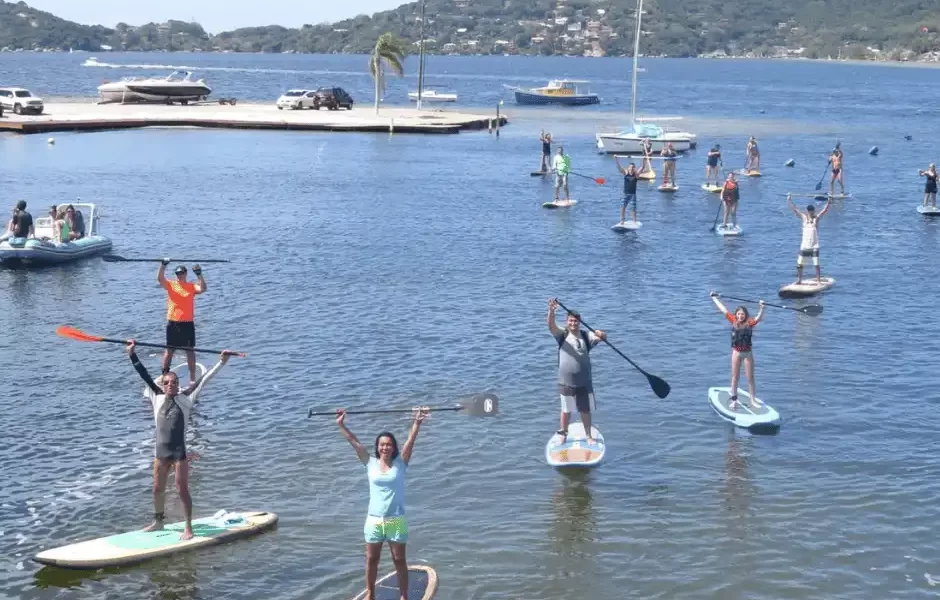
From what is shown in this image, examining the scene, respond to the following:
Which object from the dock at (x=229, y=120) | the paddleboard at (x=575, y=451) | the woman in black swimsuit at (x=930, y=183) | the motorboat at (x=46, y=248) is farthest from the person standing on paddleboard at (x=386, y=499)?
the dock at (x=229, y=120)

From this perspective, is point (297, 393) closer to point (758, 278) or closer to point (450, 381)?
point (450, 381)

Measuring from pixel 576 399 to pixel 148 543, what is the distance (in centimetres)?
676

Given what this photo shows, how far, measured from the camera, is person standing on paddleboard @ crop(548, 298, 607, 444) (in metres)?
18.4

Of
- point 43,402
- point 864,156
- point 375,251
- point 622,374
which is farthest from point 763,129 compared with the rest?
point 43,402

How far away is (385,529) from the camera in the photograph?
1340cm

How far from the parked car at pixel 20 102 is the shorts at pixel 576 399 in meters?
70.3

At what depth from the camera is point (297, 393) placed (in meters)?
23.0

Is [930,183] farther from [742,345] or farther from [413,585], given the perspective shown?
[413,585]

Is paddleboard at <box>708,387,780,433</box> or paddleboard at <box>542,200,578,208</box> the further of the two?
paddleboard at <box>542,200,578,208</box>

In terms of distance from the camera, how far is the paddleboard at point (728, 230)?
137ft

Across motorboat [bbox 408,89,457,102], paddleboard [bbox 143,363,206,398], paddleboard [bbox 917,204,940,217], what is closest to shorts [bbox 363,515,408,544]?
paddleboard [bbox 143,363,206,398]

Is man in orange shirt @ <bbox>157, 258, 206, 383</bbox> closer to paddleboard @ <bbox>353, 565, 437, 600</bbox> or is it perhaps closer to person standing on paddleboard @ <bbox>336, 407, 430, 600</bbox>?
paddleboard @ <bbox>353, 565, 437, 600</bbox>

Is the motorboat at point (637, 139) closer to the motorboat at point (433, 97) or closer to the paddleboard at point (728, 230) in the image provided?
the paddleboard at point (728, 230)

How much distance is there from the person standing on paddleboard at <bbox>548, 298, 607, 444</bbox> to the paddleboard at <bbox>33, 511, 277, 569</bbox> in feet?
16.3
